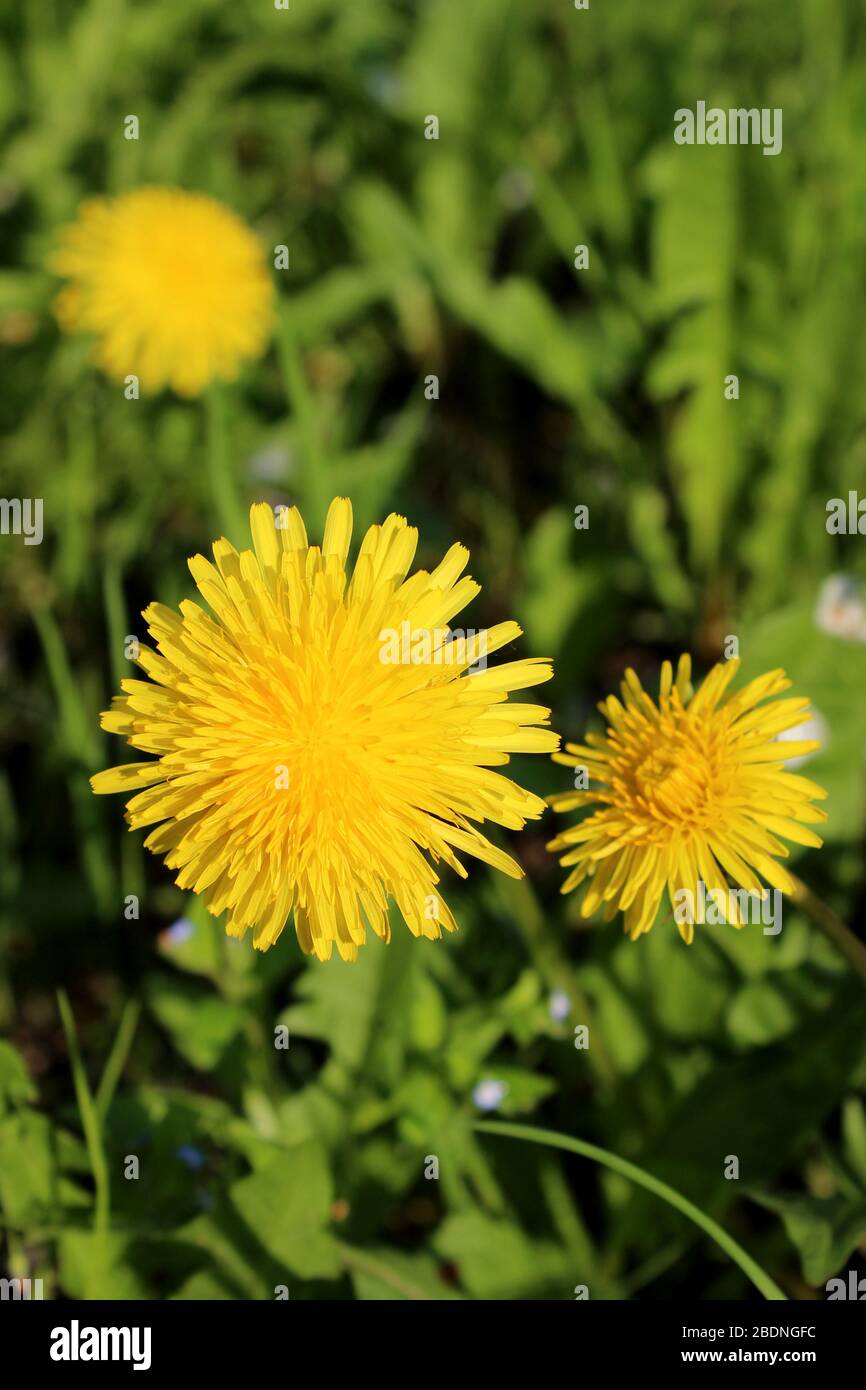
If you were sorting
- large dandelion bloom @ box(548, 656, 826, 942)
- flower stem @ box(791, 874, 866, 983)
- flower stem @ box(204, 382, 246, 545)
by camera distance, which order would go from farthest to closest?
flower stem @ box(204, 382, 246, 545), flower stem @ box(791, 874, 866, 983), large dandelion bloom @ box(548, 656, 826, 942)

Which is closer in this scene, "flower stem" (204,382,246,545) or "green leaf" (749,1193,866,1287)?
"green leaf" (749,1193,866,1287)

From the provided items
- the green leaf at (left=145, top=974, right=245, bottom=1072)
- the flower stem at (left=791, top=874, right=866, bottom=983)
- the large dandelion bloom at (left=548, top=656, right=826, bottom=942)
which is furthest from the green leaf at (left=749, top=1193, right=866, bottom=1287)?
the green leaf at (left=145, top=974, right=245, bottom=1072)

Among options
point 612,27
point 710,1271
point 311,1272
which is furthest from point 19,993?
point 612,27

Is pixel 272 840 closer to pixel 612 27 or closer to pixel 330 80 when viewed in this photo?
pixel 330 80

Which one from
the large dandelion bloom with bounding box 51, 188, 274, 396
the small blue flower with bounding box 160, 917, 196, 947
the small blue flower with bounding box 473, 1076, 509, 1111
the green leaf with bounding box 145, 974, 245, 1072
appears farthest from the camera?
the large dandelion bloom with bounding box 51, 188, 274, 396

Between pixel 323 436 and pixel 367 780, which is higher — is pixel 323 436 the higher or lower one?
the higher one

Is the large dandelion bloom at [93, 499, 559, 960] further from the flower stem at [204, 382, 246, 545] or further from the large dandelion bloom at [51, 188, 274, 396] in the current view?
the large dandelion bloom at [51, 188, 274, 396]
